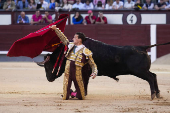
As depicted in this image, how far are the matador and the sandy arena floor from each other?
14 cm

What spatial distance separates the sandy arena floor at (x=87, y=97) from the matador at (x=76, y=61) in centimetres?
14

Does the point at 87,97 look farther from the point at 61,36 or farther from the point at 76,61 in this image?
the point at 61,36

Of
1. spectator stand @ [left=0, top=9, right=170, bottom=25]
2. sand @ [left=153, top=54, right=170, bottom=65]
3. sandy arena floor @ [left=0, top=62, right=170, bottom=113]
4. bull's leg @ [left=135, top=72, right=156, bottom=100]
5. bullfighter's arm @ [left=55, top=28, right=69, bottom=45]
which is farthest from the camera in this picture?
spectator stand @ [left=0, top=9, right=170, bottom=25]

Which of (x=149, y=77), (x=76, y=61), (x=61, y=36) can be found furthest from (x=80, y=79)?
(x=149, y=77)

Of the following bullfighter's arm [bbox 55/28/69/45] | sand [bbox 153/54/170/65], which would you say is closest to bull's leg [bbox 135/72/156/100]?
bullfighter's arm [bbox 55/28/69/45]

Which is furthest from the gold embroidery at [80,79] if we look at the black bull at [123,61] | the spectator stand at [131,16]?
the spectator stand at [131,16]

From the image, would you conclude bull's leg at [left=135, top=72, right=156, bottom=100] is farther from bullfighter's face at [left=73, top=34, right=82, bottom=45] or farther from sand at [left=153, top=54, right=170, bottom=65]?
sand at [left=153, top=54, right=170, bottom=65]

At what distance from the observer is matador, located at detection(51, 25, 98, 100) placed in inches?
194

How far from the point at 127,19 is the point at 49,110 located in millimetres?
8086

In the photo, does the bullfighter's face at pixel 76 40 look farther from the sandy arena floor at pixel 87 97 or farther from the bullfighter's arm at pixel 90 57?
the sandy arena floor at pixel 87 97

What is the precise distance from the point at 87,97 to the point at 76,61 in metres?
0.59

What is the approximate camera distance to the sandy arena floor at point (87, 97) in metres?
4.32

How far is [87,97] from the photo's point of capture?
5.30 m

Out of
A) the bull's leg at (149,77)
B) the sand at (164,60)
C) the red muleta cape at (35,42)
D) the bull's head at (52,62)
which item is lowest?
the sand at (164,60)
